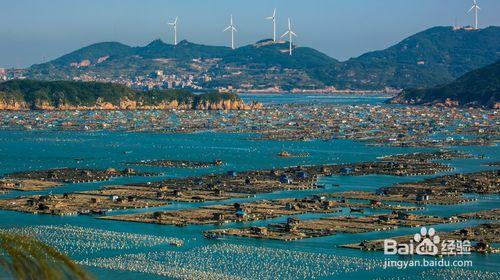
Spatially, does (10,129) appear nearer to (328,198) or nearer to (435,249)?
(328,198)

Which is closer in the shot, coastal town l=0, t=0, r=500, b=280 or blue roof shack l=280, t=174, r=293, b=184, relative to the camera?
coastal town l=0, t=0, r=500, b=280

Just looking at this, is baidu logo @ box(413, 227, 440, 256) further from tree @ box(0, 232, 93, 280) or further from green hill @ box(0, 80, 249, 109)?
green hill @ box(0, 80, 249, 109)

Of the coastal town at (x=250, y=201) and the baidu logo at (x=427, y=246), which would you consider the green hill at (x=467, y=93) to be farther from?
the baidu logo at (x=427, y=246)

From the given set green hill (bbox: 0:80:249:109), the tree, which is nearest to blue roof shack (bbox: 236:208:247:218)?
the tree

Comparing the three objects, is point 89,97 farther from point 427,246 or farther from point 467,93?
point 427,246

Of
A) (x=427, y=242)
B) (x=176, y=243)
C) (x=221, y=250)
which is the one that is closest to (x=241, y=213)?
(x=176, y=243)
